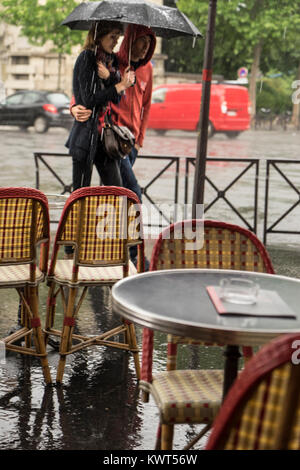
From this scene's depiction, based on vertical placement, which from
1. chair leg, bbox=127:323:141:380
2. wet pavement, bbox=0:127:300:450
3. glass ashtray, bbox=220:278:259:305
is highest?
glass ashtray, bbox=220:278:259:305

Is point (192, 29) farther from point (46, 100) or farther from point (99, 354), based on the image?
point (46, 100)

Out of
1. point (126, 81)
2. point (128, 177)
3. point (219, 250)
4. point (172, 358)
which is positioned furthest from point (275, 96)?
point (172, 358)

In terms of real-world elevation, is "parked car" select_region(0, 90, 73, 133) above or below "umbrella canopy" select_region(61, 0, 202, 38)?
below

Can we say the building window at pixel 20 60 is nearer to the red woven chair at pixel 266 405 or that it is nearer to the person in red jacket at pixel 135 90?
the person in red jacket at pixel 135 90

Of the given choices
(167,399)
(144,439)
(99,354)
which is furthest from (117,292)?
(99,354)

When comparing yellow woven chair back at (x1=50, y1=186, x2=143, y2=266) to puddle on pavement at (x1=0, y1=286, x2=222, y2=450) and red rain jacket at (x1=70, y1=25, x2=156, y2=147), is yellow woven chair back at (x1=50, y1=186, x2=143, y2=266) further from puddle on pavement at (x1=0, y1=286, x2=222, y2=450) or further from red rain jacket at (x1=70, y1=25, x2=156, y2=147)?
red rain jacket at (x1=70, y1=25, x2=156, y2=147)

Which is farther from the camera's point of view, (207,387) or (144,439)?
(144,439)

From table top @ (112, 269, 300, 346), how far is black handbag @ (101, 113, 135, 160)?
113 inches

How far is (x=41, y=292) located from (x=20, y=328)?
4.28ft

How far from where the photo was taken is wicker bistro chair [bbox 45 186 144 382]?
14.2ft

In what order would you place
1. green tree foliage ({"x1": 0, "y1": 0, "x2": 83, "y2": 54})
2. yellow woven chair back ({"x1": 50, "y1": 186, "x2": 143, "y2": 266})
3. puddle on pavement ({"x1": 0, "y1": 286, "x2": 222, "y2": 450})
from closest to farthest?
puddle on pavement ({"x1": 0, "y1": 286, "x2": 222, "y2": 450})
yellow woven chair back ({"x1": 50, "y1": 186, "x2": 143, "y2": 266})
green tree foliage ({"x1": 0, "y1": 0, "x2": 83, "y2": 54})

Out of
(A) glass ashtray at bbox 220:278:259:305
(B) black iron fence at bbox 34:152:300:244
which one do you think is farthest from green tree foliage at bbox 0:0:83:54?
(A) glass ashtray at bbox 220:278:259:305
